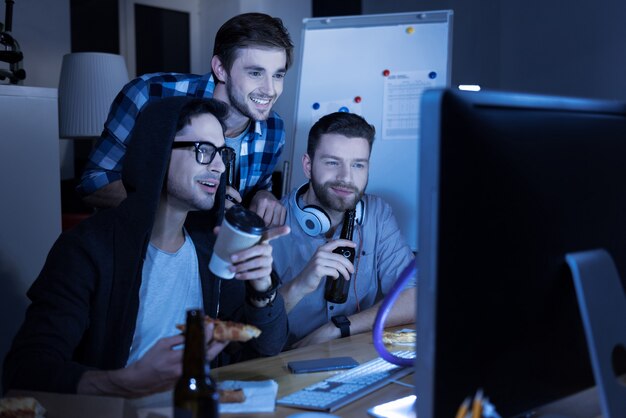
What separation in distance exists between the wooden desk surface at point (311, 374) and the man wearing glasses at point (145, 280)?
136mm

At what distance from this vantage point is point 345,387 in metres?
1.30

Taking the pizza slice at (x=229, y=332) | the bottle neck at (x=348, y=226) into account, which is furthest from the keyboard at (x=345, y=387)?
the bottle neck at (x=348, y=226)

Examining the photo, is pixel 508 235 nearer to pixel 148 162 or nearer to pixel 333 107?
pixel 148 162

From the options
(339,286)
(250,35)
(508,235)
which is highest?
(250,35)

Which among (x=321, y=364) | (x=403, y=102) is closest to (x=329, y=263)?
(x=321, y=364)

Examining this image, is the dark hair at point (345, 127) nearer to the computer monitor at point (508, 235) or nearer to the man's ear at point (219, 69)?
the man's ear at point (219, 69)

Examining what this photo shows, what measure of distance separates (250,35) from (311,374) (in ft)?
4.74

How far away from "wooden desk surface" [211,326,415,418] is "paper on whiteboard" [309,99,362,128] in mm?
1543

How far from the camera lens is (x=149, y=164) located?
163 centimetres

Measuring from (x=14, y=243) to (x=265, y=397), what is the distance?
1.87 meters

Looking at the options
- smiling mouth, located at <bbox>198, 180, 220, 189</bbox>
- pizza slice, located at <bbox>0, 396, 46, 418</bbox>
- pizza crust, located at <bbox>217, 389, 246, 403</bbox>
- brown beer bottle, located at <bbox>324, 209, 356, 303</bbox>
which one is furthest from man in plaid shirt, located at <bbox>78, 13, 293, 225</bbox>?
pizza slice, located at <bbox>0, 396, 46, 418</bbox>

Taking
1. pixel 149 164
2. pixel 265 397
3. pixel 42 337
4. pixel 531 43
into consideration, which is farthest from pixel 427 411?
pixel 531 43

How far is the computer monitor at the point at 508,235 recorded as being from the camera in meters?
0.75

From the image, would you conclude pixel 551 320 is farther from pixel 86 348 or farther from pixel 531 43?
pixel 531 43
